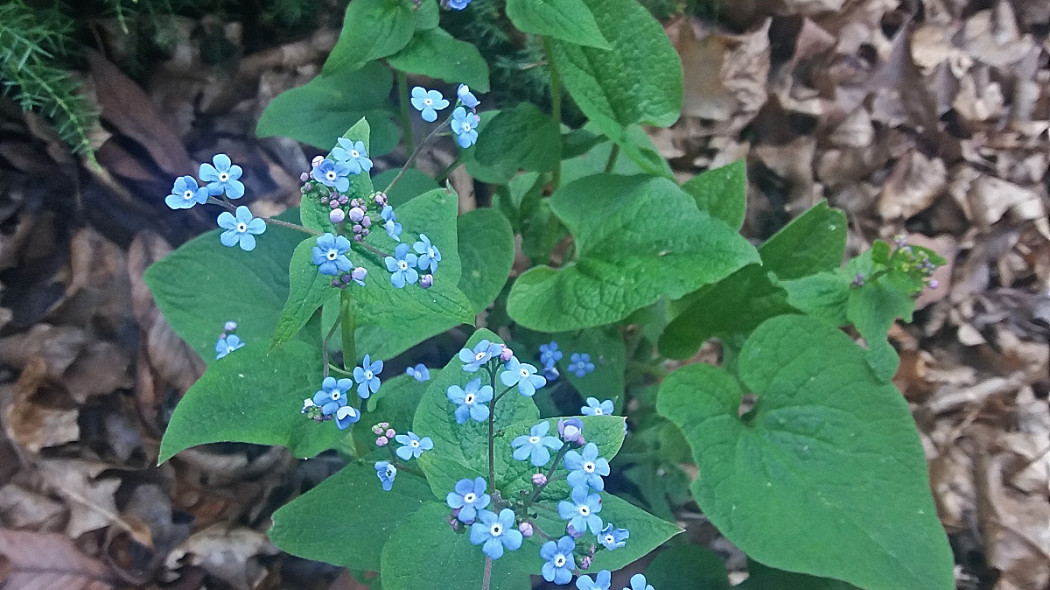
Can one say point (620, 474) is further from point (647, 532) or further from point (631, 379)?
point (647, 532)

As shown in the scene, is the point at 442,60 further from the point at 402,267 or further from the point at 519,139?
the point at 402,267

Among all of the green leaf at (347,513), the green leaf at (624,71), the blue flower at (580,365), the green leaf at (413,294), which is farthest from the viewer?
the blue flower at (580,365)

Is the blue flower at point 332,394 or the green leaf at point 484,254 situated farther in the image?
the green leaf at point 484,254

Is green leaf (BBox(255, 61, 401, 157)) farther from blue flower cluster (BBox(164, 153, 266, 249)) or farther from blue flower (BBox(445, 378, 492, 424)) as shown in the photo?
blue flower (BBox(445, 378, 492, 424))

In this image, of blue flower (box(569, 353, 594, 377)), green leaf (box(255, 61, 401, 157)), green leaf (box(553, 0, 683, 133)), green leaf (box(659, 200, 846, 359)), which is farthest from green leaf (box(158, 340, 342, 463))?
green leaf (box(659, 200, 846, 359))

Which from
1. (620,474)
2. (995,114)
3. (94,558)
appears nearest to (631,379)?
(620,474)

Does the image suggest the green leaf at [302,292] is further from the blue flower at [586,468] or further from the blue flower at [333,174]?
the blue flower at [586,468]

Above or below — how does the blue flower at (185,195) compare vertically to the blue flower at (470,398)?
above

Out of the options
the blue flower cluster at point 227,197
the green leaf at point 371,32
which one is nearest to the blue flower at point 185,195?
the blue flower cluster at point 227,197
